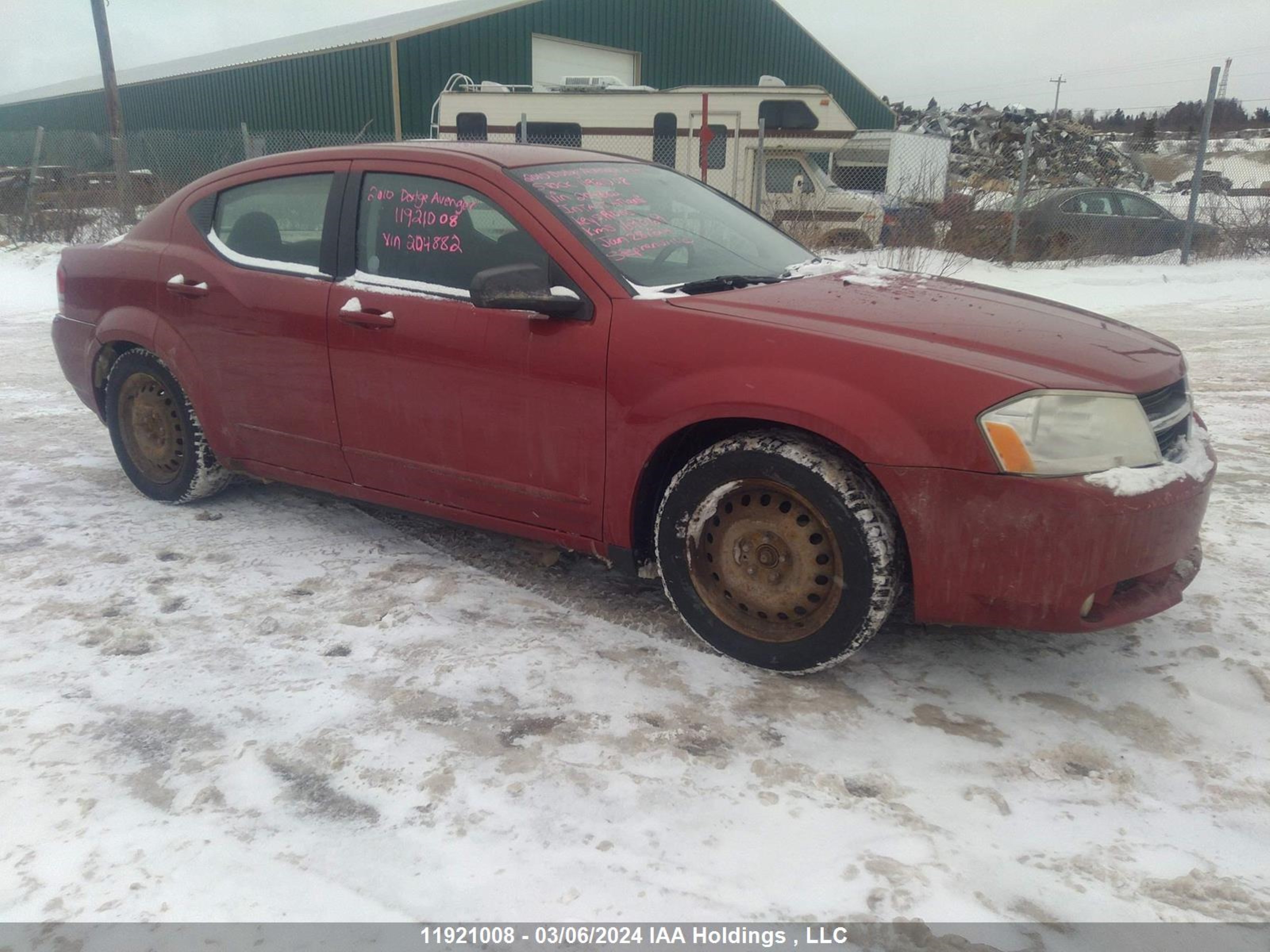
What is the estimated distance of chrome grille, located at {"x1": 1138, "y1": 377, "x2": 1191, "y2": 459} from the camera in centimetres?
273

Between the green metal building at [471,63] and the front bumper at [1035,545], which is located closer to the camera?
the front bumper at [1035,545]

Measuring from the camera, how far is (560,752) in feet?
8.56

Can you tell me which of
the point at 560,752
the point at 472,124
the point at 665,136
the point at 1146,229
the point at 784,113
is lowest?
the point at 560,752

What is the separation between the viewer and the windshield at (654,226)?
3.27m

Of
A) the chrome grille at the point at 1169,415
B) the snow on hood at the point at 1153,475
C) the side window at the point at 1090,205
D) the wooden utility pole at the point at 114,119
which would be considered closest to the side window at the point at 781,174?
the side window at the point at 1090,205

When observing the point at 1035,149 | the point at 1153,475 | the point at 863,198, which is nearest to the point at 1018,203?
the point at 863,198

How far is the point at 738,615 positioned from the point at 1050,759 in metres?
0.98

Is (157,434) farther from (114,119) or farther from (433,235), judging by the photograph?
(114,119)

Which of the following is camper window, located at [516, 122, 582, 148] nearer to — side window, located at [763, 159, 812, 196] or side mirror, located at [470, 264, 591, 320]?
side window, located at [763, 159, 812, 196]

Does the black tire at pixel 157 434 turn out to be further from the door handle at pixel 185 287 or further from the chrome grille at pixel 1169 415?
the chrome grille at pixel 1169 415


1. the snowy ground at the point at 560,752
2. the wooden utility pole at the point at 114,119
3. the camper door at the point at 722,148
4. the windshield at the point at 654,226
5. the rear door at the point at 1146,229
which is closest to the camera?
the snowy ground at the point at 560,752

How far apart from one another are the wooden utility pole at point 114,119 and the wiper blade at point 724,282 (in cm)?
1492

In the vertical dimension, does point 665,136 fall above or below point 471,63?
below

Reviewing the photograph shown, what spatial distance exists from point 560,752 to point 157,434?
9.47 feet
